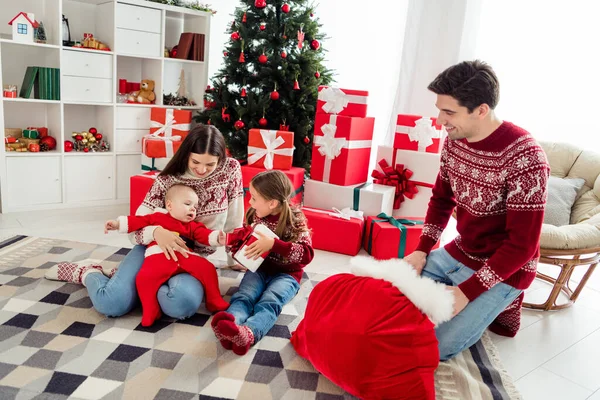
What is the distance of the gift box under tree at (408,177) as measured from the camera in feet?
9.67

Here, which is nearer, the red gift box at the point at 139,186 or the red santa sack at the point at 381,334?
the red santa sack at the point at 381,334

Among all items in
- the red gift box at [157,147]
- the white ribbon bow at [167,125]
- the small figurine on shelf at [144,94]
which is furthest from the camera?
the small figurine on shelf at [144,94]

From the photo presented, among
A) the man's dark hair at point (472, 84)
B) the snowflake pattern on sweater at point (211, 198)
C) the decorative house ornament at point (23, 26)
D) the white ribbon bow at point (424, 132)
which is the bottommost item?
the snowflake pattern on sweater at point (211, 198)

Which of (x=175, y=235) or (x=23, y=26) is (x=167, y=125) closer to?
(x=23, y=26)

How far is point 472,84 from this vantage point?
1.56 metres

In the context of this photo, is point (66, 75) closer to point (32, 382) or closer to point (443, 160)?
point (32, 382)

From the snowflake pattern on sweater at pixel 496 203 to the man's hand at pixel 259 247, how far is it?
2.10 ft

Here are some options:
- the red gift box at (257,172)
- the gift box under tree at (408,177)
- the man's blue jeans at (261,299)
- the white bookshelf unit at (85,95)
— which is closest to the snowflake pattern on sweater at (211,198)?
the man's blue jeans at (261,299)

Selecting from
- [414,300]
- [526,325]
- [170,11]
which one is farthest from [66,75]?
[526,325]

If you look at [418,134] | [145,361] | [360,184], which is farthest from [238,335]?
[418,134]

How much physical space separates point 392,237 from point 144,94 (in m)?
2.16

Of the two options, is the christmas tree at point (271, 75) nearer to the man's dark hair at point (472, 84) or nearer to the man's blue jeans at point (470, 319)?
the man's dark hair at point (472, 84)

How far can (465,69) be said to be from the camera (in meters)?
1.59

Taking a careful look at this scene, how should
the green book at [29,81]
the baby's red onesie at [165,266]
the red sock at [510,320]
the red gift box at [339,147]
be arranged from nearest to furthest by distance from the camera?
the baby's red onesie at [165,266] < the red sock at [510,320] < the red gift box at [339,147] < the green book at [29,81]
